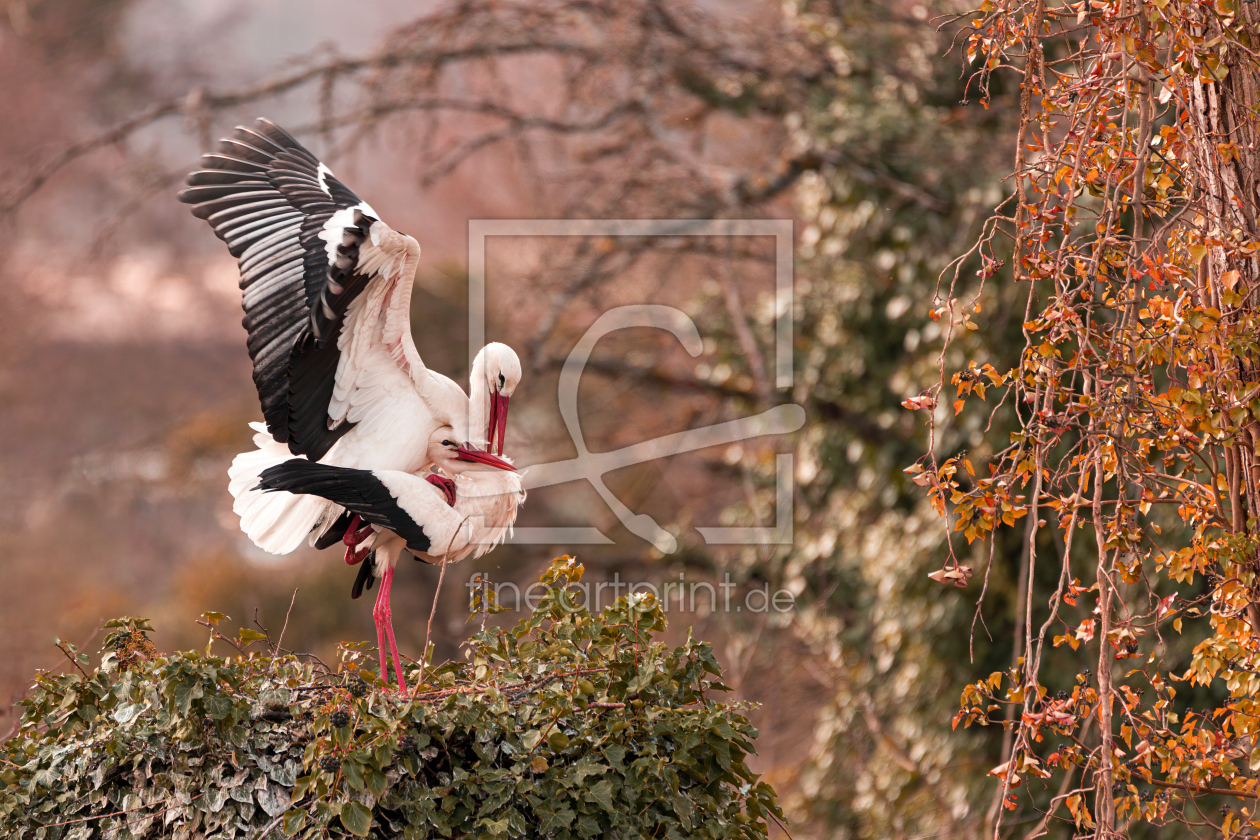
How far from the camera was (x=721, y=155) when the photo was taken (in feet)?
25.9

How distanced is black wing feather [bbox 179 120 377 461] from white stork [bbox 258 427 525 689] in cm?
14

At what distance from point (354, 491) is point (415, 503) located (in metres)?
0.14

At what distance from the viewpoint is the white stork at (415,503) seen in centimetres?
242

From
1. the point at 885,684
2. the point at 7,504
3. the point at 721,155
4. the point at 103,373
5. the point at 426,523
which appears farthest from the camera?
the point at 103,373

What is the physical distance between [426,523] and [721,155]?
19.5 feet

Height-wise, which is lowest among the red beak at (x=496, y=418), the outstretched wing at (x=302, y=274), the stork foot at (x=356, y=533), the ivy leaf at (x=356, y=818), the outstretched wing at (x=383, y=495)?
the ivy leaf at (x=356, y=818)

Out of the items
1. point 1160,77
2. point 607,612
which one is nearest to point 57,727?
point 607,612

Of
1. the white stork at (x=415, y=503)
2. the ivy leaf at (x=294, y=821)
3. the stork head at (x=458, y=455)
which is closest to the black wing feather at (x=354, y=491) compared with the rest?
the white stork at (x=415, y=503)

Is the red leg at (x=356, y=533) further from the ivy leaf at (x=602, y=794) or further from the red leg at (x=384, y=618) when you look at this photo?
the ivy leaf at (x=602, y=794)

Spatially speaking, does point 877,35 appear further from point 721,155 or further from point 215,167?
point 215,167

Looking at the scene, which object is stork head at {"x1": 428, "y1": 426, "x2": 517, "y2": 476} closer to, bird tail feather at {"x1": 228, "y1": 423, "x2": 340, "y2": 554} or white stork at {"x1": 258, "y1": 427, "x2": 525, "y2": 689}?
white stork at {"x1": 258, "y1": 427, "x2": 525, "y2": 689}

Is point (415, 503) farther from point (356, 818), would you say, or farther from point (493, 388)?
point (356, 818)

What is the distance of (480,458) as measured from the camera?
108 inches

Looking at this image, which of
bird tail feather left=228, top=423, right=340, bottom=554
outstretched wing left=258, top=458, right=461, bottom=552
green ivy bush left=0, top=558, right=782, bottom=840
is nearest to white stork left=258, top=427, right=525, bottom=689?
outstretched wing left=258, top=458, right=461, bottom=552
